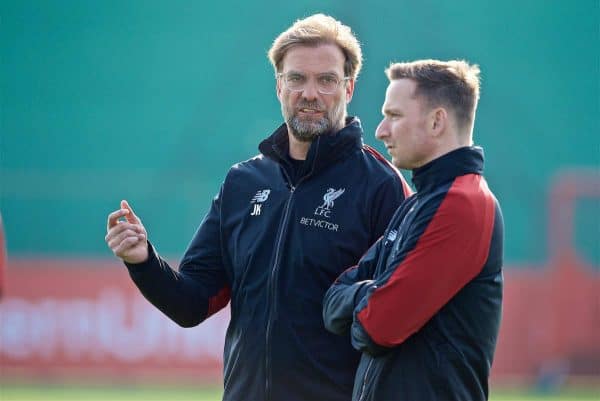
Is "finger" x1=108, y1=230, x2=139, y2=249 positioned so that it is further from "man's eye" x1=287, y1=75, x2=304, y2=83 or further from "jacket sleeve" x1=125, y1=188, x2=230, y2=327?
"man's eye" x1=287, y1=75, x2=304, y2=83

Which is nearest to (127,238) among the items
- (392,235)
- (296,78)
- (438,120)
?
(296,78)

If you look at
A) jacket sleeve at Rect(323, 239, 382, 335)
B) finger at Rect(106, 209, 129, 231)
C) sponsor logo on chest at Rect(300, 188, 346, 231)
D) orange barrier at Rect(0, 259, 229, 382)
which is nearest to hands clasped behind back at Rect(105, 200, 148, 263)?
finger at Rect(106, 209, 129, 231)

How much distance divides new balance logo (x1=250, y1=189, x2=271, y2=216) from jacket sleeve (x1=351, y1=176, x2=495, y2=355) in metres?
0.85

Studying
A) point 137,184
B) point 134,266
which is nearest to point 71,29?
point 137,184

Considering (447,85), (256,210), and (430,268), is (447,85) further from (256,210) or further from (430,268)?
(256,210)

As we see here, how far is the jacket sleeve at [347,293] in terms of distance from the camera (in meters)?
3.68

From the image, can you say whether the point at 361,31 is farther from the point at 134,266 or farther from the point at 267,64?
the point at 134,266

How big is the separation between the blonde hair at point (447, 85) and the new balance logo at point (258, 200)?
30.1 inches

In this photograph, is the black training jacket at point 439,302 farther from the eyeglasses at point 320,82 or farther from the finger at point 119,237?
the finger at point 119,237

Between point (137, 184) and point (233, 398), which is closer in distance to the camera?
point (233, 398)

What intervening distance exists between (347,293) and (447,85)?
2.34ft

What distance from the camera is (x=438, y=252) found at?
3.49 m

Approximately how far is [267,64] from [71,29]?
314 centimetres

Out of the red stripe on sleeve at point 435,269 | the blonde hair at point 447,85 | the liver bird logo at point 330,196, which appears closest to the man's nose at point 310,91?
the liver bird logo at point 330,196
